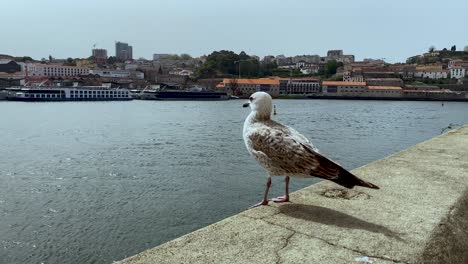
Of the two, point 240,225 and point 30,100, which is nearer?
point 240,225

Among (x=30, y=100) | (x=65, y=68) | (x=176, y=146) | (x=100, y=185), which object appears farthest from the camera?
(x=65, y=68)

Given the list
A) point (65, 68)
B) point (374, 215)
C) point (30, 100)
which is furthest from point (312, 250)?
point (65, 68)

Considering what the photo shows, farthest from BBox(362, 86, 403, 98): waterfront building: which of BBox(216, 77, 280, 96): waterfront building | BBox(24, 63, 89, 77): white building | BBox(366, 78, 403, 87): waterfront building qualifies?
BBox(24, 63, 89, 77): white building

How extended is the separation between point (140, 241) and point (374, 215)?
4.48m

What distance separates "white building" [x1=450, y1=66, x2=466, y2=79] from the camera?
365 ft

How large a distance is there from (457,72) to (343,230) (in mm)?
127870

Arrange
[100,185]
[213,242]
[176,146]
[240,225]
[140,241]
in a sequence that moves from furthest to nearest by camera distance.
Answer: [176,146] < [100,185] < [140,241] < [240,225] < [213,242]

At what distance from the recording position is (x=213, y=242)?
94.3 inches

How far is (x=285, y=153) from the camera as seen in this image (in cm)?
304

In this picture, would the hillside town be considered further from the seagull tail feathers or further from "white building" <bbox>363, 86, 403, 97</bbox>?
the seagull tail feathers

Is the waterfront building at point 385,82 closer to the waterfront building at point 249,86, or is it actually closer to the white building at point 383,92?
the white building at point 383,92

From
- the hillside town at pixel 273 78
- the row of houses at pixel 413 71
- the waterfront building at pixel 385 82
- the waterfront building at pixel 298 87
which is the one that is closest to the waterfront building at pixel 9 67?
the hillside town at pixel 273 78

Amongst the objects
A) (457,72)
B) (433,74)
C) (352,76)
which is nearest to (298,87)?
(352,76)

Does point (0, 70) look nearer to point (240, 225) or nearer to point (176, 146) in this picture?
point (176, 146)
